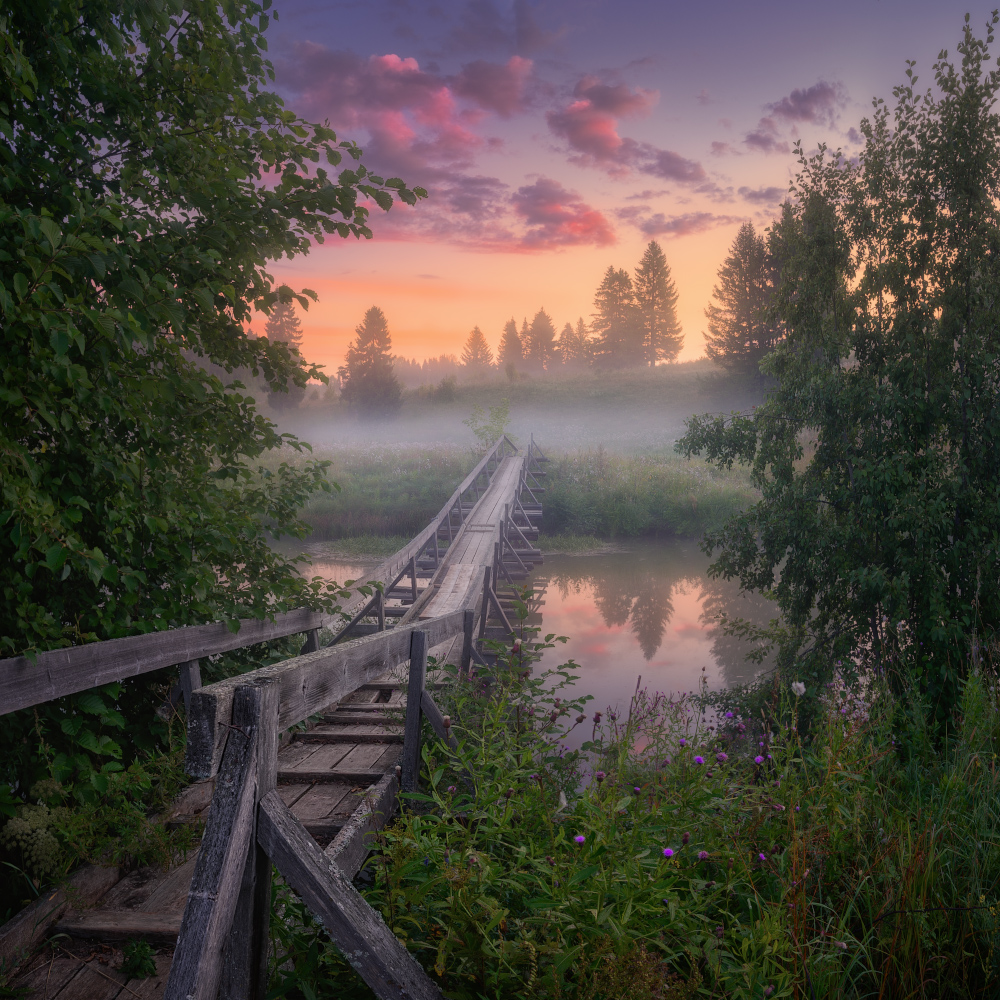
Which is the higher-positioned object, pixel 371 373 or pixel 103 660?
pixel 371 373

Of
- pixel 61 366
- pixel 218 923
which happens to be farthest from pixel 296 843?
pixel 61 366

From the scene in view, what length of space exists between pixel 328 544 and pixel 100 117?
1851 cm

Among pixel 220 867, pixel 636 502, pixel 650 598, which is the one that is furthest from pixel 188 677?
pixel 636 502

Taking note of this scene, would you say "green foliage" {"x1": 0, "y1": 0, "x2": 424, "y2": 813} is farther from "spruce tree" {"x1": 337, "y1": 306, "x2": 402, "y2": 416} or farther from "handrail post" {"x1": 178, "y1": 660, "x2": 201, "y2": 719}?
"spruce tree" {"x1": 337, "y1": 306, "x2": 402, "y2": 416}

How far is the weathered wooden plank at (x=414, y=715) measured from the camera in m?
3.57

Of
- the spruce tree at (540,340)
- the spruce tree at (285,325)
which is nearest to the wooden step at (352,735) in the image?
the spruce tree at (285,325)

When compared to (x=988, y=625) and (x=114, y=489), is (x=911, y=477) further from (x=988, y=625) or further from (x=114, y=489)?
(x=114, y=489)

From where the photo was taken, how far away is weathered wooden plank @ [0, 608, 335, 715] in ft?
8.30

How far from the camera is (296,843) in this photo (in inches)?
68.1

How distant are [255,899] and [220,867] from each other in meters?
0.24

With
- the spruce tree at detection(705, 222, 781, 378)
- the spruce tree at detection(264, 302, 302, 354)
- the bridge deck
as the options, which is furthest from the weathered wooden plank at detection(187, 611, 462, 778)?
the spruce tree at detection(264, 302, 302, 354)

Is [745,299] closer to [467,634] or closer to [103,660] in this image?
[467,634]

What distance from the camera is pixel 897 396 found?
741cm

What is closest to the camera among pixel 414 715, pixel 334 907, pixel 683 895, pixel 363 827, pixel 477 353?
pixel 334 907
